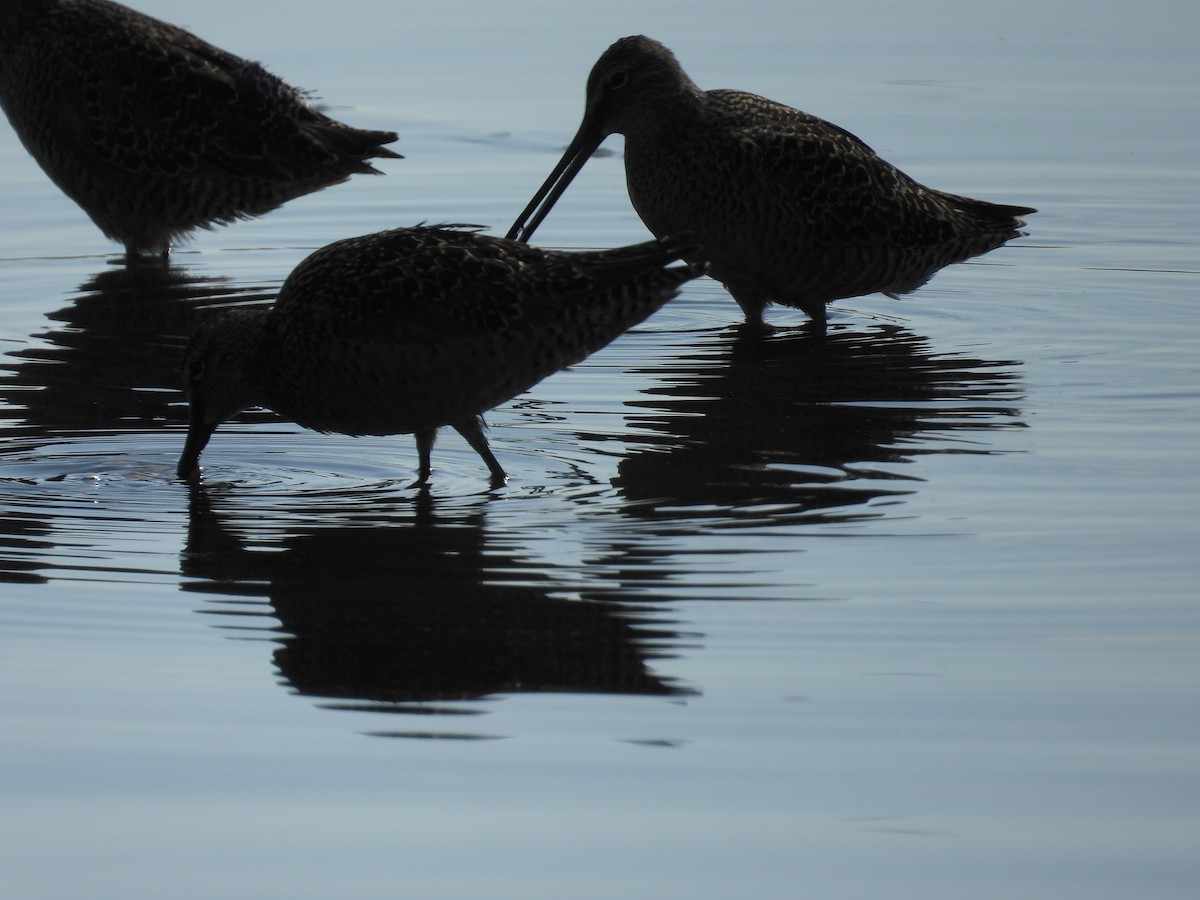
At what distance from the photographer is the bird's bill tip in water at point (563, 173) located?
9570 millimetres

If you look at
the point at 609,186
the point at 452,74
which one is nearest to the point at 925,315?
the point at 609,186

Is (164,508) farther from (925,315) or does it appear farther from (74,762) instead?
(925,315)

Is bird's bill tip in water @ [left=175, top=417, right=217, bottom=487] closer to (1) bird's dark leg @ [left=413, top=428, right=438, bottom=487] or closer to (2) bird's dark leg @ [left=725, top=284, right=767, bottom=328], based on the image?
(1) bird's dark leg @ [left=413, top=428, right=438, bottom=487]

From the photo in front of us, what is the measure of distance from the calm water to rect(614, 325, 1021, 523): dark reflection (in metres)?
0.03

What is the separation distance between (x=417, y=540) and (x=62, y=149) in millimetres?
4877

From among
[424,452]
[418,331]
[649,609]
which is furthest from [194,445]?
[649,609]

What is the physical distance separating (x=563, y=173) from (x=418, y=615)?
178 inches

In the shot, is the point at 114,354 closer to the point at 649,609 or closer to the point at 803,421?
the point at 803,421

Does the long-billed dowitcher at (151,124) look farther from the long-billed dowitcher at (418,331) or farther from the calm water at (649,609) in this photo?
the long-billed dowitcher at (418,331)

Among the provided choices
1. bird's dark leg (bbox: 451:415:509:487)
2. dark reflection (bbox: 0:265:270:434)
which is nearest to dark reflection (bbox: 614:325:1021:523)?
bird's dark leg (bbox: 451:415:509:487)

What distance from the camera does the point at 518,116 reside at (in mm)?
12500

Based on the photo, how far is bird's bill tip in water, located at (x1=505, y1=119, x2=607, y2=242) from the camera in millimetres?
9570

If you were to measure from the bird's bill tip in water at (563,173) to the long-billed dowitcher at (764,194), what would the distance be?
0.02 meters

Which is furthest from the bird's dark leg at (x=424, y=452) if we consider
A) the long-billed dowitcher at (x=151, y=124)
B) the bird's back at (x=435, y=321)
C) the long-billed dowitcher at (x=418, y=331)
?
the long-billed dowitcher at (x=151, y=124)
